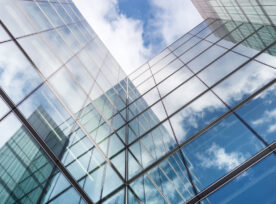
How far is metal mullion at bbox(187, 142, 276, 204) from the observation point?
5.00 metres

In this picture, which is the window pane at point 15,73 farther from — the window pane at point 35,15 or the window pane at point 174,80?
the window pane at point 174,80

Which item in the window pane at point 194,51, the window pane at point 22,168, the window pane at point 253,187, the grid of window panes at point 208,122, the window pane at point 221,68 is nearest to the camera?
the window pane at point 253,187

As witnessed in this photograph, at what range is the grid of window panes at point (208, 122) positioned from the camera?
5672mm

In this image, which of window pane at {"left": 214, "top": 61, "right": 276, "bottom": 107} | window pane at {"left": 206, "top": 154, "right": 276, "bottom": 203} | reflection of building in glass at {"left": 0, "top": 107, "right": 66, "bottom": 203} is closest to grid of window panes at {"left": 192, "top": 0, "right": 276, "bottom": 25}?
window pane at {"left": 214, "top": 61, "right": 276, "bottom": 107}

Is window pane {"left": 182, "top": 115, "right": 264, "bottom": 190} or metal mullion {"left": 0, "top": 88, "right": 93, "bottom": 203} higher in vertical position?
metal mullion {"left": 0, "top": 88, "right": 93, "bottom": 203}

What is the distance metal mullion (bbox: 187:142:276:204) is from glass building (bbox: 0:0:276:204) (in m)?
0.02

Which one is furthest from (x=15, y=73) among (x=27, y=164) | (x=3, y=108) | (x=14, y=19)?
(x=27, y=164)

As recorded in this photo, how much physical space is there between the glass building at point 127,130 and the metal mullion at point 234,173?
24 mm

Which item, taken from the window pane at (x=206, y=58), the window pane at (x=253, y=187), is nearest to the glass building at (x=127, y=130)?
the window pane at (x=253, y=187)

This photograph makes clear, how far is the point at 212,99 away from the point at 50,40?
6.99 m

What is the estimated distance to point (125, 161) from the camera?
25.1 feet

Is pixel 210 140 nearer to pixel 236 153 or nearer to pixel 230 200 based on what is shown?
pixel 236 153

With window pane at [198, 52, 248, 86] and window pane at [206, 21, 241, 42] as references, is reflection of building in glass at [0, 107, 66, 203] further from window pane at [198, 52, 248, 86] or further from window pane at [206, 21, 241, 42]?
window pane at [206, 21, 241, 42]

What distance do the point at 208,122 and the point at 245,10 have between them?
405 inches
